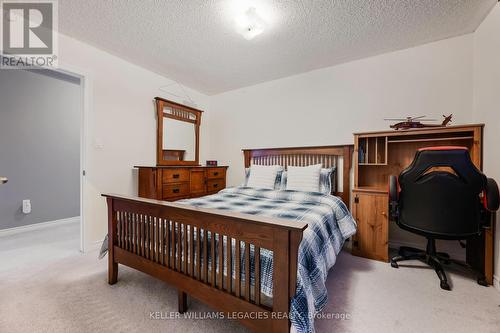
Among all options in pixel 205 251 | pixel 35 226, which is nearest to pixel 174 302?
pixel 205 251

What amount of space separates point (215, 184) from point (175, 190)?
820 mm

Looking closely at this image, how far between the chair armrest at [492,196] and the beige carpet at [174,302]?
67cm

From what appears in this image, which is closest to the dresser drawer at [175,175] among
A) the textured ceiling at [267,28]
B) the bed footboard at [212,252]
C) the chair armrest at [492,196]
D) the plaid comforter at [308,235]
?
the plaid comforter at [308,235]

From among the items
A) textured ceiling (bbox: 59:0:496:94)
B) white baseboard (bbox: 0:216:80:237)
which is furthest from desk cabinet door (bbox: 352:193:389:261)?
white baseboard (bbox: 0:216:80:237)

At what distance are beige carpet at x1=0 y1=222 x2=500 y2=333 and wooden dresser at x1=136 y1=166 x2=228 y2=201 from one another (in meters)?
0.94

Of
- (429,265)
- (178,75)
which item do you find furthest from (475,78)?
(178,75)

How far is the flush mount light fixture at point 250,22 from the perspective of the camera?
72.1 inches

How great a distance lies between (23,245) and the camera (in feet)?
8.40

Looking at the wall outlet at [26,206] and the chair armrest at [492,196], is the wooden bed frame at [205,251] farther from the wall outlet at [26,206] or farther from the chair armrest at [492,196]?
the wall outlet at [26,206]

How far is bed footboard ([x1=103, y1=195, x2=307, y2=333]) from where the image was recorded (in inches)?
38.9

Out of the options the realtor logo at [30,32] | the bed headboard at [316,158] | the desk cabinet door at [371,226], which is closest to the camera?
the realtor logo at [30,32]

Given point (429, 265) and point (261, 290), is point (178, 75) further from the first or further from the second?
point (429, 265)

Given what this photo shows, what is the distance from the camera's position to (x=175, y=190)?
2.86 meters

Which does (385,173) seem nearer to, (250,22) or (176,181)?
(250,22)
